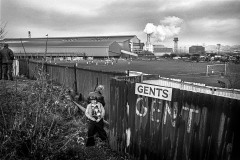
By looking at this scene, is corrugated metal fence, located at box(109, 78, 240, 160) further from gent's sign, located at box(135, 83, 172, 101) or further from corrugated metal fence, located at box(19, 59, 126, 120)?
corrugated metal fence, located at box(19, 59, 126, 120)

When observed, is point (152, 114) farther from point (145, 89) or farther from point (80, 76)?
point (80, 76)

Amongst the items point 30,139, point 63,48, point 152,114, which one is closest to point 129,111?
point 152,114

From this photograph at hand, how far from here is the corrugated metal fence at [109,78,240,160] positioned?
3.46 meters

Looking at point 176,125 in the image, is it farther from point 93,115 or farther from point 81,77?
point 81,77

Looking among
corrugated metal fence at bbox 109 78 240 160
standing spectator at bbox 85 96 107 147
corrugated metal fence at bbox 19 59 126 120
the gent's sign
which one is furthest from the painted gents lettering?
corrugated metal fence at bbox 19 59 126 120

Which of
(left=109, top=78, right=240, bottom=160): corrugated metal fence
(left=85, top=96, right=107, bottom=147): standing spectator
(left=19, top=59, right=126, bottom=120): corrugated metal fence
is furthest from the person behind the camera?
(left=19, top=59, right=126, bottom=120): corrugated metal fence

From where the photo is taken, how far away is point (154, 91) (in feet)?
15.0

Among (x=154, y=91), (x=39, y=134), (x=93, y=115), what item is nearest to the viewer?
(x=39, y=134)

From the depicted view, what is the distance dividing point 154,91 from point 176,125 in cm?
83

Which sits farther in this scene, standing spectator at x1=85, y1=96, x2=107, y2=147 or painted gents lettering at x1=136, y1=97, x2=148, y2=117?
standing spectator at x1=85, y1=96, x2=107, y2=147

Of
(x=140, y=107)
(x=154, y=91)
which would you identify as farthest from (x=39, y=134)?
(x=154, y=91)

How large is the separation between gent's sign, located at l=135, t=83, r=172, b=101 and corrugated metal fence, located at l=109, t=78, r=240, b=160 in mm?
86

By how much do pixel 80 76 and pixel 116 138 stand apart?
16.1ft

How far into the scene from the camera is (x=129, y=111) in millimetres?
5191
